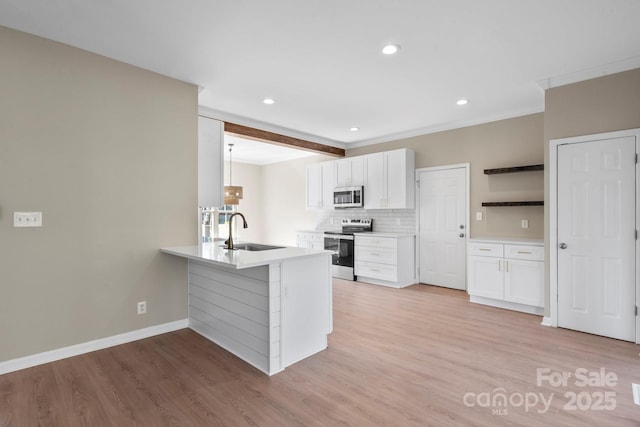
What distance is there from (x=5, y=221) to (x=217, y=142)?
6.98 feet

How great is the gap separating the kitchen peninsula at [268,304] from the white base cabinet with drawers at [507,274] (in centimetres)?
245

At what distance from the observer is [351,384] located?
2367 millimetres

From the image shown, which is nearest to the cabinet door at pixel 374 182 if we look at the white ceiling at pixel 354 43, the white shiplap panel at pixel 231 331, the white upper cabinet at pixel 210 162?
the white ceiling at pixel 354 43

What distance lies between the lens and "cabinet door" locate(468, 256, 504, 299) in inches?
165

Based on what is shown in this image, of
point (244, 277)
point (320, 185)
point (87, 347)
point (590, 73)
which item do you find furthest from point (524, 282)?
point (87, 347)

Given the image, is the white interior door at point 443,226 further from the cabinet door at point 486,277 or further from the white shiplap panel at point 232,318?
the white shiplap panel at point 232,318

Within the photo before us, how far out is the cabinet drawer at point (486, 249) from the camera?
13.8ft

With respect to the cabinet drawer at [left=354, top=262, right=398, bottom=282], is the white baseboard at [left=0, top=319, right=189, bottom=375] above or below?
below

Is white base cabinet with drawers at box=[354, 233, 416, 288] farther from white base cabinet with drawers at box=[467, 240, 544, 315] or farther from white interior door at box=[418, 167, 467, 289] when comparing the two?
white base cabinet with drawers at box=[467, 240, 544, 315]

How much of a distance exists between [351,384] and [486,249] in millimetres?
2880

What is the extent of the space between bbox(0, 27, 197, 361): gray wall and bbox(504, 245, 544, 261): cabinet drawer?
12.5 feet

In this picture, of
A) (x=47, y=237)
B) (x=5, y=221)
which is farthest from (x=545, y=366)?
(x=5, y=221)

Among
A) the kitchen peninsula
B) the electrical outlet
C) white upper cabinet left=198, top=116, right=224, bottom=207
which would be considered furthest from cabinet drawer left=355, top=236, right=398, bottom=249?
the electrical outlet

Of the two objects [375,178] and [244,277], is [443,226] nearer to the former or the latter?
[375,178]
